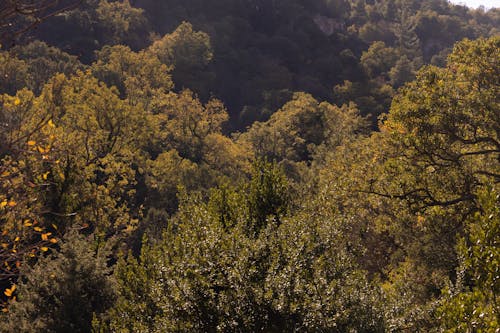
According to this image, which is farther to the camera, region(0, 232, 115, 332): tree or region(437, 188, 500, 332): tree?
region(0, 232, 115, 332): tree


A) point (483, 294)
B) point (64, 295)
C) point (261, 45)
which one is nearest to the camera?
point (483, 294)

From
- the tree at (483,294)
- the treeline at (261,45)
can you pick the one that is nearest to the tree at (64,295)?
the tree at (483,294)

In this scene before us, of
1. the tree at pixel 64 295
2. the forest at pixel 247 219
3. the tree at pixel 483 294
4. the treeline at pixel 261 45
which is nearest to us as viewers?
the tree at pixel 483 294

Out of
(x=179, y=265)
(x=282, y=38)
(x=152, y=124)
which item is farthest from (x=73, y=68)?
(x=179, y=265)

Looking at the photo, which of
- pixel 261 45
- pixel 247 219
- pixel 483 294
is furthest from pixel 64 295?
pixel 261 45

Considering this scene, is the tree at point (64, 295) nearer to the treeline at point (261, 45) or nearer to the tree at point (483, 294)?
the tree at point (483, 294)

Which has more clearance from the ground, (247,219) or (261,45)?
(261,45)

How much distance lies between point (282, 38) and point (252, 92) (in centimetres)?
2235

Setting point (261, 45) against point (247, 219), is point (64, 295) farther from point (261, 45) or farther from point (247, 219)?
point (261, 45)

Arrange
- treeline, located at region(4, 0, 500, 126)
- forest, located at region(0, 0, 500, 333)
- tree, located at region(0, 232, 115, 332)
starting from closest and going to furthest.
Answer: forest, located at region(0, 0, 500, 333)
tree, located at region(0, 232, 115, 332)
treeline, located at region(4, 0, 500, 126)

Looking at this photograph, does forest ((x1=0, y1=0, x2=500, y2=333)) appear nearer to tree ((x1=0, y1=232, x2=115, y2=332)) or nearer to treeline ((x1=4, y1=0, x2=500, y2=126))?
tree ((x1=0, y1=232, x2=115, y2=332))

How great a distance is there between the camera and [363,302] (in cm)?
1106

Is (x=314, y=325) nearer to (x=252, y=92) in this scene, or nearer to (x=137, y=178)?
(x=137, y=178)

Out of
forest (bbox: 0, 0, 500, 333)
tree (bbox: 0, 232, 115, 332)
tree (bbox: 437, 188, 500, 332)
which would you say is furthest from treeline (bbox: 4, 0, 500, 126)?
tree (bbox: 437, 188, 500, 332)
